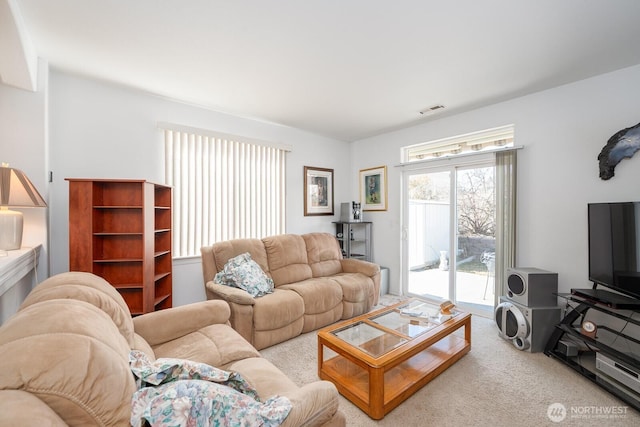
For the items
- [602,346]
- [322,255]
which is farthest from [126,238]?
[602,346]

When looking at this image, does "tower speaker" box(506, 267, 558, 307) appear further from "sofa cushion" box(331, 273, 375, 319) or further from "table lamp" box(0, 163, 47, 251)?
"table lamp" box(0, 163, 47, 251)

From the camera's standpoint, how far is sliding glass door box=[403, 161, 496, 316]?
11.3 feet

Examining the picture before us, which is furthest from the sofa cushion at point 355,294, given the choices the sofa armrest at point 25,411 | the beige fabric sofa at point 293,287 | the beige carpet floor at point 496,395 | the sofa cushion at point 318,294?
the sofa armrest at point 25,411

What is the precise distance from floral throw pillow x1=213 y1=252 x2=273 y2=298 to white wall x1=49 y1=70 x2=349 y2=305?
0.72 m

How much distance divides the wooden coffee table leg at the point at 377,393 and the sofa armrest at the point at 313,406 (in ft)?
1.99

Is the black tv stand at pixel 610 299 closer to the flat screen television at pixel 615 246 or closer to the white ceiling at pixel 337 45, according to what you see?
the flat screen television at pixel 615 246

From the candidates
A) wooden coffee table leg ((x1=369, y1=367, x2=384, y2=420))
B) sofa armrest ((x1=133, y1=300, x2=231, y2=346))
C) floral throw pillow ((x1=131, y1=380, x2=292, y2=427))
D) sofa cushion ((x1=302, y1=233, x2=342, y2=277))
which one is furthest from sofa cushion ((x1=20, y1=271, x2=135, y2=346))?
sofa cushion ((x1=302, y1=233, x2=342, y2=277))

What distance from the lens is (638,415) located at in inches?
69.9

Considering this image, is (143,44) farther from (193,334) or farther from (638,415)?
(638,415)

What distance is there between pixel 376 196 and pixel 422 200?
2.65 feet

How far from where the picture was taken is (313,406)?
1.12 meters

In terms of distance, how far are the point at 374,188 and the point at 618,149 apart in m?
2.86

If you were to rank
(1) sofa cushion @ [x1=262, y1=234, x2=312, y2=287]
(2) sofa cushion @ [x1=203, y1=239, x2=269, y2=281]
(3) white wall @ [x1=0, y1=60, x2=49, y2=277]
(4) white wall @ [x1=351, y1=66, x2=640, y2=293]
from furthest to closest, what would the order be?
1. (1) sofa cushion @ [x1=262, y1=234, x2=312, y2=287]
2. (2) sofa cushion @ [x1=203, y1=239, x2=269, y2=281]
3. (4) white wall @ [x1=351, y1=66, x2=640, y2=293]
4. (3) white wall @ [x1=0, y1=60, x2=49, y2=277]

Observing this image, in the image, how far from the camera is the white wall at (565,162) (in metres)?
2.47
